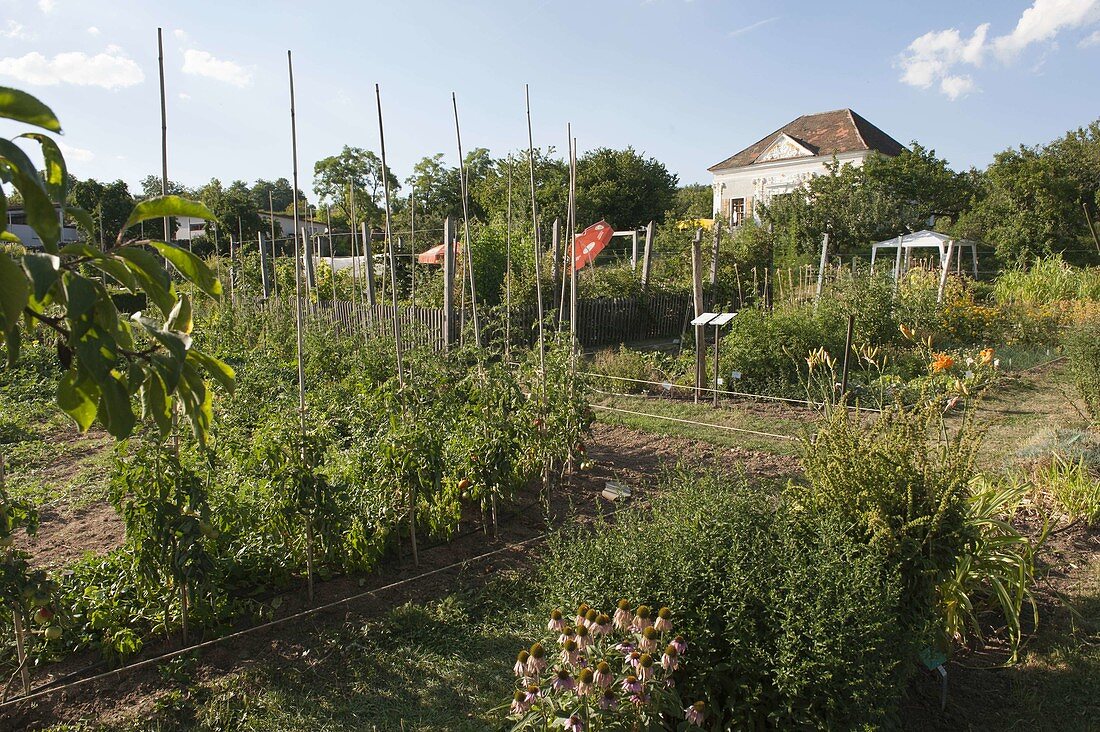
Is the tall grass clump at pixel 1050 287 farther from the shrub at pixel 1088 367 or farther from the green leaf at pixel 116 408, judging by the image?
the green leaf at pixel 116 408

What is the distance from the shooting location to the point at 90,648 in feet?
9.45

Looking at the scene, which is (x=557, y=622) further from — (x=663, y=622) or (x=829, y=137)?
(x=829, y=137)

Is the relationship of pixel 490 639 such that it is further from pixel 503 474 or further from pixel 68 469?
pixel 68 469

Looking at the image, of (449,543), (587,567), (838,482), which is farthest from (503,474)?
(838,482)

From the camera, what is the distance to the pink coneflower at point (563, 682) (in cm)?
200

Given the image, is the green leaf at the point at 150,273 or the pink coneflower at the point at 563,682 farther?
the pink coneflower at the point at 563,682

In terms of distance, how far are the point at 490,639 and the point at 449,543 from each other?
102cm

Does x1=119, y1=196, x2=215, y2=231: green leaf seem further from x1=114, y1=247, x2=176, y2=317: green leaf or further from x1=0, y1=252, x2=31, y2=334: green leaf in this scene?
x1=0, y1=252, x2=31, y2=334: green leaf

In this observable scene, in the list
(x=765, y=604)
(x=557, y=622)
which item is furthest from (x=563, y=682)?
(x=765, y=604)

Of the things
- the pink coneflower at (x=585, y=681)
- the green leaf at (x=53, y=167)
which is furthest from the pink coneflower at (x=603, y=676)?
the green leaf at (x=53, y=167)

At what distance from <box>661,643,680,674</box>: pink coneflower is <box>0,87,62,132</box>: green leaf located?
6.27 feet

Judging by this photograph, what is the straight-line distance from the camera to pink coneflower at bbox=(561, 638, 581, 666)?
80.3 inches

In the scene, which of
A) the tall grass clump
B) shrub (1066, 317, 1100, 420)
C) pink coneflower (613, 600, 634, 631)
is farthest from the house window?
pink coneflower (613, 600, 634, 631)

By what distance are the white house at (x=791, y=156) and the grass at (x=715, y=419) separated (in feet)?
69.6
